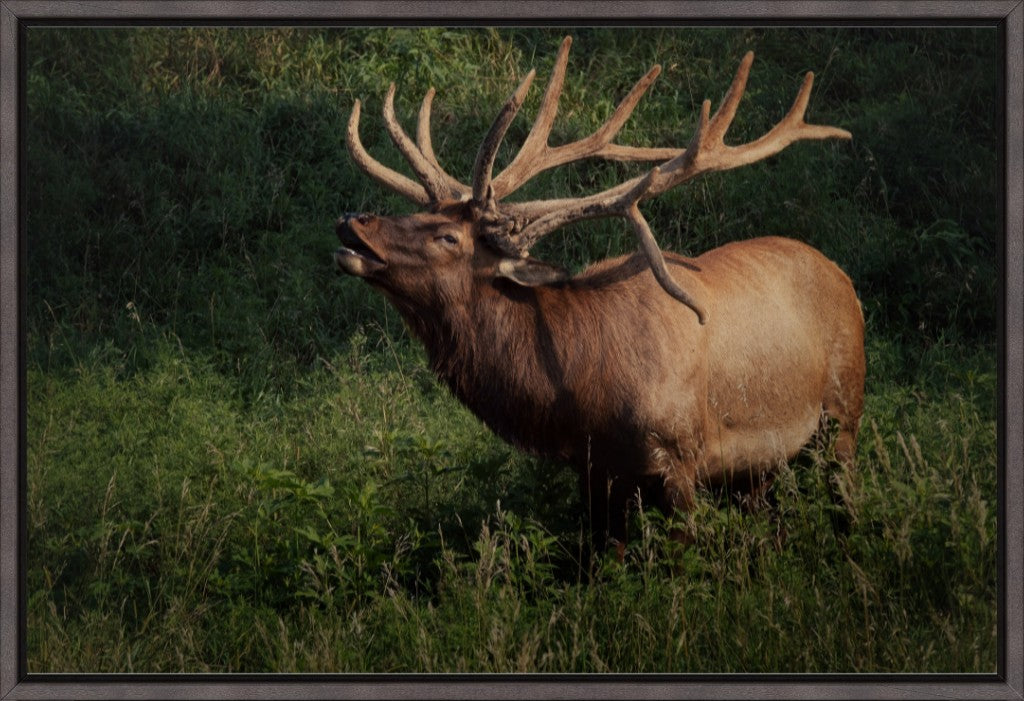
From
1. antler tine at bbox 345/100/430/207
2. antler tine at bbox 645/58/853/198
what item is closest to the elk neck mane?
antler tine at bbox 645/58/853/198

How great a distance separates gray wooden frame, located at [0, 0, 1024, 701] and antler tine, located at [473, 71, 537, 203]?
53 cm

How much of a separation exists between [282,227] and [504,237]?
351 centimetres

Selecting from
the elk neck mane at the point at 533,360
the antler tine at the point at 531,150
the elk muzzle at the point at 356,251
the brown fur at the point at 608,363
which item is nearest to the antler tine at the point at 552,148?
the antler tine at the point at 531,150

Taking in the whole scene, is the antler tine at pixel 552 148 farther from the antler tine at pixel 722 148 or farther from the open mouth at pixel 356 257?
the open mouth at pixel 356 257

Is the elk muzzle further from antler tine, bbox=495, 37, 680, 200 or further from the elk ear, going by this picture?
antler tine, bbox=495, 37, 680, 200

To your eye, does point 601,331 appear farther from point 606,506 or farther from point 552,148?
point 552,148

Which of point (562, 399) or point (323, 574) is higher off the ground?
point (562, 399)

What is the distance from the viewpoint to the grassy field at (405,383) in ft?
20.0

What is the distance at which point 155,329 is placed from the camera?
29.9 feet

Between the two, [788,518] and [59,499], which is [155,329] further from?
[788,518]
